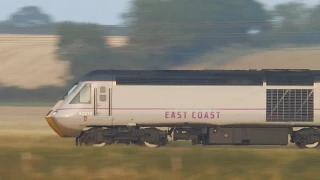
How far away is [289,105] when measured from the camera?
31.4 meters

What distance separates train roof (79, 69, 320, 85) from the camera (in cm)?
3148

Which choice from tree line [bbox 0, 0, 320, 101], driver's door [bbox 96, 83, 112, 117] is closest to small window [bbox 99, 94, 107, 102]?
driver's door [bbox 96, 83, 112, 117]

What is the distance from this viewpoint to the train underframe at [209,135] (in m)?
31.2

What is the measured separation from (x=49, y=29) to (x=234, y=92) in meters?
101

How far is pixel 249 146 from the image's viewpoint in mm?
32781

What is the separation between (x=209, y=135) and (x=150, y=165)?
980 centimetres

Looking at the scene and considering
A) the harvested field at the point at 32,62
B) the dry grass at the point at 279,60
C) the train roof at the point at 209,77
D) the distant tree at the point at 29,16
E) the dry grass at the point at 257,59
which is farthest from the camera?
the distant tree at the point at 29,16

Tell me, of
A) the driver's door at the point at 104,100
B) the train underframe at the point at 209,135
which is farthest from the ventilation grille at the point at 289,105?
the driver's door at the point at 104,100

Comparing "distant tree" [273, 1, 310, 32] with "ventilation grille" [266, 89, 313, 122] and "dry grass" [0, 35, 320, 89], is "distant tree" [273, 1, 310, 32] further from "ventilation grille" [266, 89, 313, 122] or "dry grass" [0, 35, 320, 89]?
"ventilation grille" [266, 89, 313, 122]

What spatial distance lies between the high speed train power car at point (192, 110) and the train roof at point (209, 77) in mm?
39

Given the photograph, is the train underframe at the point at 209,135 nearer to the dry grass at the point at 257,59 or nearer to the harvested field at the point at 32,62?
the dry grass at the point at 257,59

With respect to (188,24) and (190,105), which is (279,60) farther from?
(190,105)

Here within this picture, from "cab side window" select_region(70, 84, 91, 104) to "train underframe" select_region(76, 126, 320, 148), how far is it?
3.59ft

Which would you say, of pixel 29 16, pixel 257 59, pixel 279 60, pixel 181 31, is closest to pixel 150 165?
pixel 279 60
